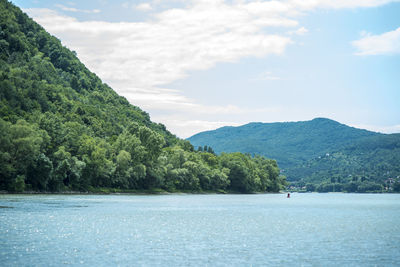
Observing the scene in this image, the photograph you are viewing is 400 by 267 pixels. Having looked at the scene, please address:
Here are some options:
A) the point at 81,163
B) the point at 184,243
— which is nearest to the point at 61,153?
the point at 81,163

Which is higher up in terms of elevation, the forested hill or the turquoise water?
the forested hill

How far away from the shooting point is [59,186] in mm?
131750

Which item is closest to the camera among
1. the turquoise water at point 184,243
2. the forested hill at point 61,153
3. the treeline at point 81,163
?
the turquoise water at point 184,243

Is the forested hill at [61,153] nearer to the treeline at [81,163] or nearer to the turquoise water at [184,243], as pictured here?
the treeline at [81,163]

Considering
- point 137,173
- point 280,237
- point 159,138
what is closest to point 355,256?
point 280,237

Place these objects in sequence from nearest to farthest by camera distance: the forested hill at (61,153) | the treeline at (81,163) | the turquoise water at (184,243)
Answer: the turquoise water at (184,243) < the treeline at (81,163) < the forested hill at (61,153)

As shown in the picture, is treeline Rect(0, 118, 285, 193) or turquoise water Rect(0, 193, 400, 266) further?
treeline Rect(0, 118, 285, 193)

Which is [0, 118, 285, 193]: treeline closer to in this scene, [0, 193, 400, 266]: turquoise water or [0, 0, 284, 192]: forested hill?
[0, 0, 284, 192]: forested hill

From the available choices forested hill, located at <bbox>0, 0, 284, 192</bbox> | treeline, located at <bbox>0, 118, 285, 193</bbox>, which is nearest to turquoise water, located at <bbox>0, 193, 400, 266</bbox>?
treeline, located at <bbox>0, 118, 285, 193</bbox>

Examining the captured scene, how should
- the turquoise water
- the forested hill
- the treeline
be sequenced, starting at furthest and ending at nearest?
the forested hill → the treeline → the turquoise water

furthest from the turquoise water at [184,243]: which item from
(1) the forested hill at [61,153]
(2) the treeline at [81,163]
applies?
(1) the forested hill at [61,153]

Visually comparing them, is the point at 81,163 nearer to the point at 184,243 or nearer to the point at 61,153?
the point at 61,153

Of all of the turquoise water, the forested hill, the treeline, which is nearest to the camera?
the turquoise water

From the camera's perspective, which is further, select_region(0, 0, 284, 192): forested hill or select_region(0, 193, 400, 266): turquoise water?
select_region(0, 0, 284, 192): forested hill
